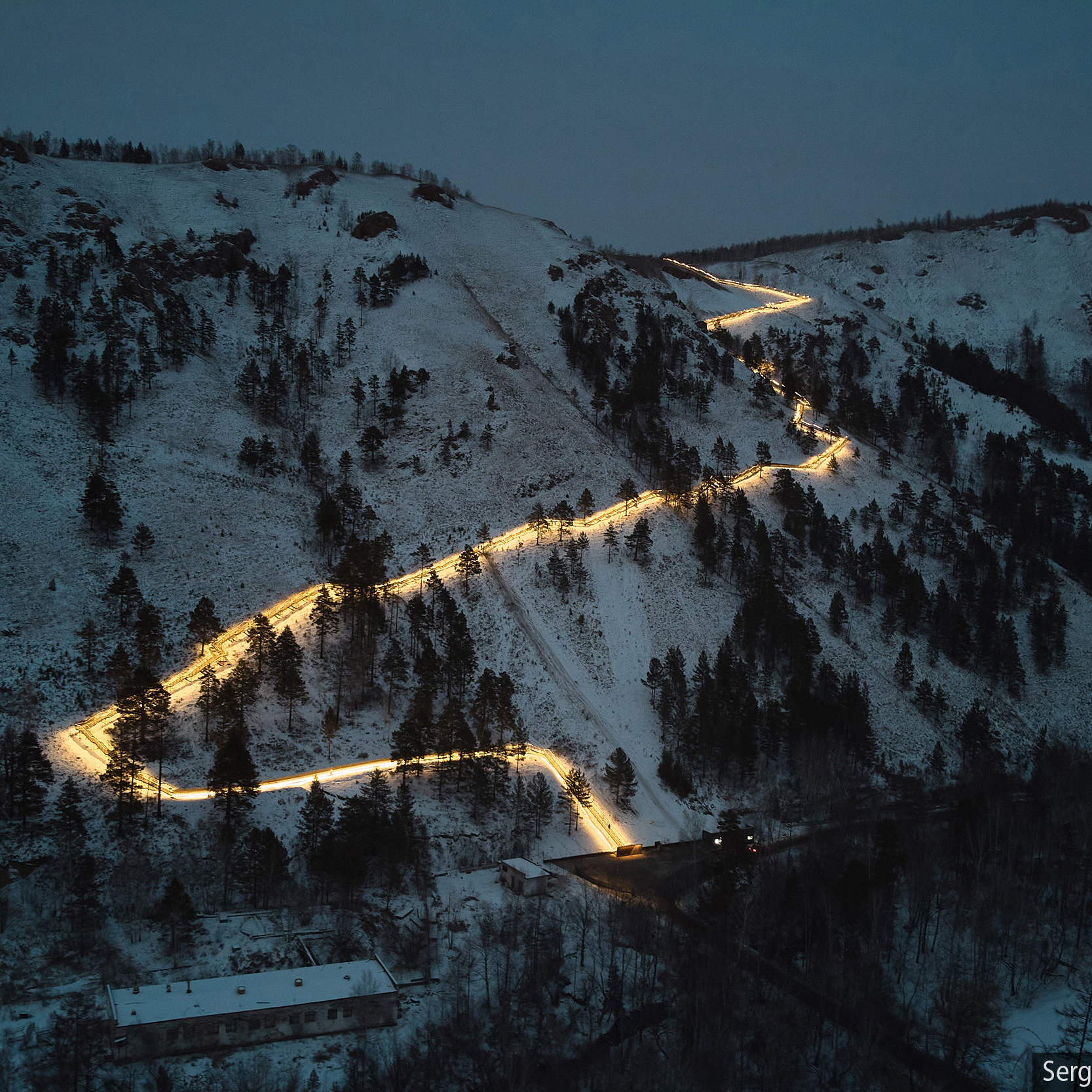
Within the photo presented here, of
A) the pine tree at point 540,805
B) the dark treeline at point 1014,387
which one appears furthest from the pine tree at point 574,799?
the dark treeline at point 1014,387

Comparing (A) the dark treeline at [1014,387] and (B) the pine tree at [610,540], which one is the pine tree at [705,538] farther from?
(A) the dark treeline at [1014,387]

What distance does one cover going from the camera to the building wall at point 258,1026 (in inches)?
1457

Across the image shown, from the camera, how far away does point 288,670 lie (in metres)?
63.5

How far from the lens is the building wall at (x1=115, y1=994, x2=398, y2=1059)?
37.0 metres

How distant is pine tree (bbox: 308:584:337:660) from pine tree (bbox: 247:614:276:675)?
3.84 metres

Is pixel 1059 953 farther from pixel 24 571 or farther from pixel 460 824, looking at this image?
pixel 24 571

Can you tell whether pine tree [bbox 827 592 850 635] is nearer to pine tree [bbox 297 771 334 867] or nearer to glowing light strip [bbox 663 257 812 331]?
pine tree [bbox 297 771 334 867]

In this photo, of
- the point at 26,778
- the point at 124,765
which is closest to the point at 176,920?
the point at 124,765

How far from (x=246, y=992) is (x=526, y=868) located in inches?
654

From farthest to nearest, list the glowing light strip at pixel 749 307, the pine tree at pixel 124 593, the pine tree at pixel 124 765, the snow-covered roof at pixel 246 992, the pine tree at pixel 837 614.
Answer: the glowing light strip at pixel 749 307
the pine tree at pixel 837 614
the pine tree at pixel 124 593
the pine tree at pixel 124 765
the snow-covered roof at pixel 246 992

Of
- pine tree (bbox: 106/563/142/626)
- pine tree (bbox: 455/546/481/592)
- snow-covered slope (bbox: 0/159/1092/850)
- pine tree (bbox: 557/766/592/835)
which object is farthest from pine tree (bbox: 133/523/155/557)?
pine tree (bbox: 557/766/592/835)

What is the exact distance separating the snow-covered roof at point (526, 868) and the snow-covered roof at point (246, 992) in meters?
10.7

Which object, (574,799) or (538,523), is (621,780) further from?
(538,523)

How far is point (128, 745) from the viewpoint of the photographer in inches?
2160
